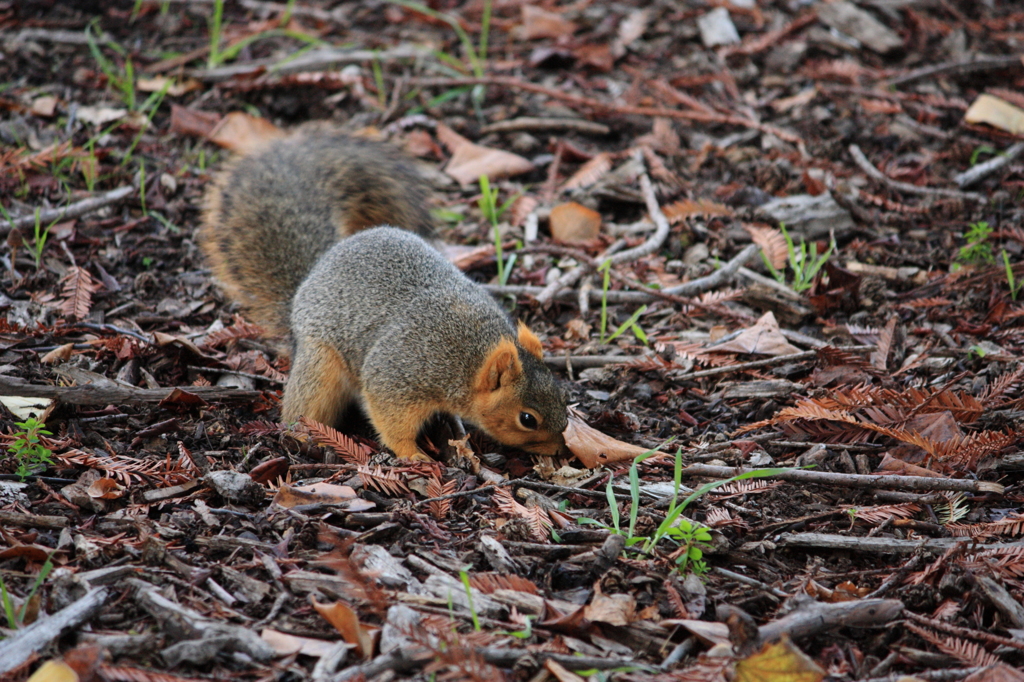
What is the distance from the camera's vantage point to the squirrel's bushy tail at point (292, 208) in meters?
4.15

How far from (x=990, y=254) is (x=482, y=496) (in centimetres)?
284

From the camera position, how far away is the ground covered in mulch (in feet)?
7.28

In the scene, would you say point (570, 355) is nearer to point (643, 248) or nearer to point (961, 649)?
point (643, 248)

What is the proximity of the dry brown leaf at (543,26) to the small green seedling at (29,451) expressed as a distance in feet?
15.2

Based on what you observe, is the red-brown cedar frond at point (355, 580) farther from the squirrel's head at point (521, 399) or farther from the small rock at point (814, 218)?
the small rock at point (814, 218)

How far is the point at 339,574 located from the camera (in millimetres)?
2371

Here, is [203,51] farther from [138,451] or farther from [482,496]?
[482,496]

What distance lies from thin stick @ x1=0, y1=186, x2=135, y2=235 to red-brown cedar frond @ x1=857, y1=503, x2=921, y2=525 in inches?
155

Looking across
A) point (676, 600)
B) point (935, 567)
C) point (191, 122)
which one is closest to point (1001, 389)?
point (935, 567)

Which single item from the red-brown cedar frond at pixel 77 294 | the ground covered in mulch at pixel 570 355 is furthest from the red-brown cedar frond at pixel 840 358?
the red-brown cedar frond at pixel 77 294

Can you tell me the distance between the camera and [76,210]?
176 inches

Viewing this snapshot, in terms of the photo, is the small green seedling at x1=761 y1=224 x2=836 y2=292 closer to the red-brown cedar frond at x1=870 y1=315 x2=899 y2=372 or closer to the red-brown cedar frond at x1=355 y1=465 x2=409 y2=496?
the red-brown cedar frond at x1=870 y1=315 x2=899 y2=372

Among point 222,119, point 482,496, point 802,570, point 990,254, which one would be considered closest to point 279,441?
Answer: point 482,496

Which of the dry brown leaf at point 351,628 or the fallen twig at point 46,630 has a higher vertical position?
the fallen twig at point 46,630
